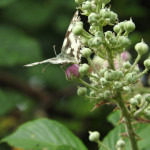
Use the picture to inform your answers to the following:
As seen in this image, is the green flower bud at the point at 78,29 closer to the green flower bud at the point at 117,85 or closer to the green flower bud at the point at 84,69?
the green flower bud at the point at 84,69

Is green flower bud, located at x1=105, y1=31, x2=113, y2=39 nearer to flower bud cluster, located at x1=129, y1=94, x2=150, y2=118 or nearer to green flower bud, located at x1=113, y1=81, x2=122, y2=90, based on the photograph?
green flower bud, located at x1=113, y1=81, x2=122, y2=90

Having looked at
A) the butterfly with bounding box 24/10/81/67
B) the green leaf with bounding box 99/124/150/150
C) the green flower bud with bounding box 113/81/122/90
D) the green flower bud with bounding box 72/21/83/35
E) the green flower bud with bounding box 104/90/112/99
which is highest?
the green flower bud with bounding box 72/21/83/35

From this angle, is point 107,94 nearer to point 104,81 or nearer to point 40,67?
point 104,81

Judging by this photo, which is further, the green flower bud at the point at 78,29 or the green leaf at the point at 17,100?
the green leaf at the point at 17,100

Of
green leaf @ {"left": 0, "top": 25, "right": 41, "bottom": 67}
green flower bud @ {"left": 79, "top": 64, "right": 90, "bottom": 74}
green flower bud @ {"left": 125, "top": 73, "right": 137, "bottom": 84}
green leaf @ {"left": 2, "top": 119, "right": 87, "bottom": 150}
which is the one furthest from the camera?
green leaf @ {"left": 0, "top": 25, "right": 41, "bottom": 67}

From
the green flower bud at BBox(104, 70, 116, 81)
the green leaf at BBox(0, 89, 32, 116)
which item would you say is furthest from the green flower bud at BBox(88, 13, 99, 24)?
the green leaf at BBox(0, 89, 32, 116)

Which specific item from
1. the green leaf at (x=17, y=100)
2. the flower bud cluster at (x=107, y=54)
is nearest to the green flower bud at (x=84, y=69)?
the flower bud cluster at (x=107, y=54)

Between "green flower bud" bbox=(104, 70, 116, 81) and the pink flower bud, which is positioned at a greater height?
the pink flower bud
